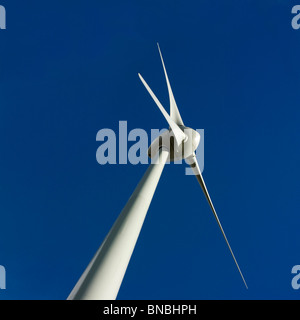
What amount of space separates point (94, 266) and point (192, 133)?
416 inches

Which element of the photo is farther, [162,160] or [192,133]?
[192,133]

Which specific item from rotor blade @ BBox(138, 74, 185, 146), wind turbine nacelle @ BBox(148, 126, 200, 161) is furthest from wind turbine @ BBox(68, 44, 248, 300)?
wind turbine nacelle @ BBox(148, 126, 200, 161)

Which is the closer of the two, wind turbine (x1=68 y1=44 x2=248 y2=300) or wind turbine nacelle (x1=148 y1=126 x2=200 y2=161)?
wind turbine (x1=68 y1=44 x2=248 y2=300)

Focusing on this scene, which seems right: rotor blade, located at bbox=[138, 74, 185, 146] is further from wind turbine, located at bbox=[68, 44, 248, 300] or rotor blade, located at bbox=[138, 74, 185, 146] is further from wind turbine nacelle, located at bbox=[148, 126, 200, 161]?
wind turbine, located at bbox=[68, 44, 248, 300]

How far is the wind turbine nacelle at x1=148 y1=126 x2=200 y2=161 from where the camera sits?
1485 cm

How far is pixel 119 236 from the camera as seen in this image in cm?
728

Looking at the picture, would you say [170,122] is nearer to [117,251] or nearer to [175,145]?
[175,145]

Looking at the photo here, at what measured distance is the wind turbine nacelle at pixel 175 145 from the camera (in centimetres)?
1485

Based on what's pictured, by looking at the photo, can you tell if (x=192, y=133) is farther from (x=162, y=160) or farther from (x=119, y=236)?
(x=119, y=236)

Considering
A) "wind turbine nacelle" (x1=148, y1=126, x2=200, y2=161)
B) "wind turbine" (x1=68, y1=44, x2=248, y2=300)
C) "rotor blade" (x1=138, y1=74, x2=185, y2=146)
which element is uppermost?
"rotor blade" (x1=138, y1=74, x2=185, y2=146)

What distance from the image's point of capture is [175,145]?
1474 cm
